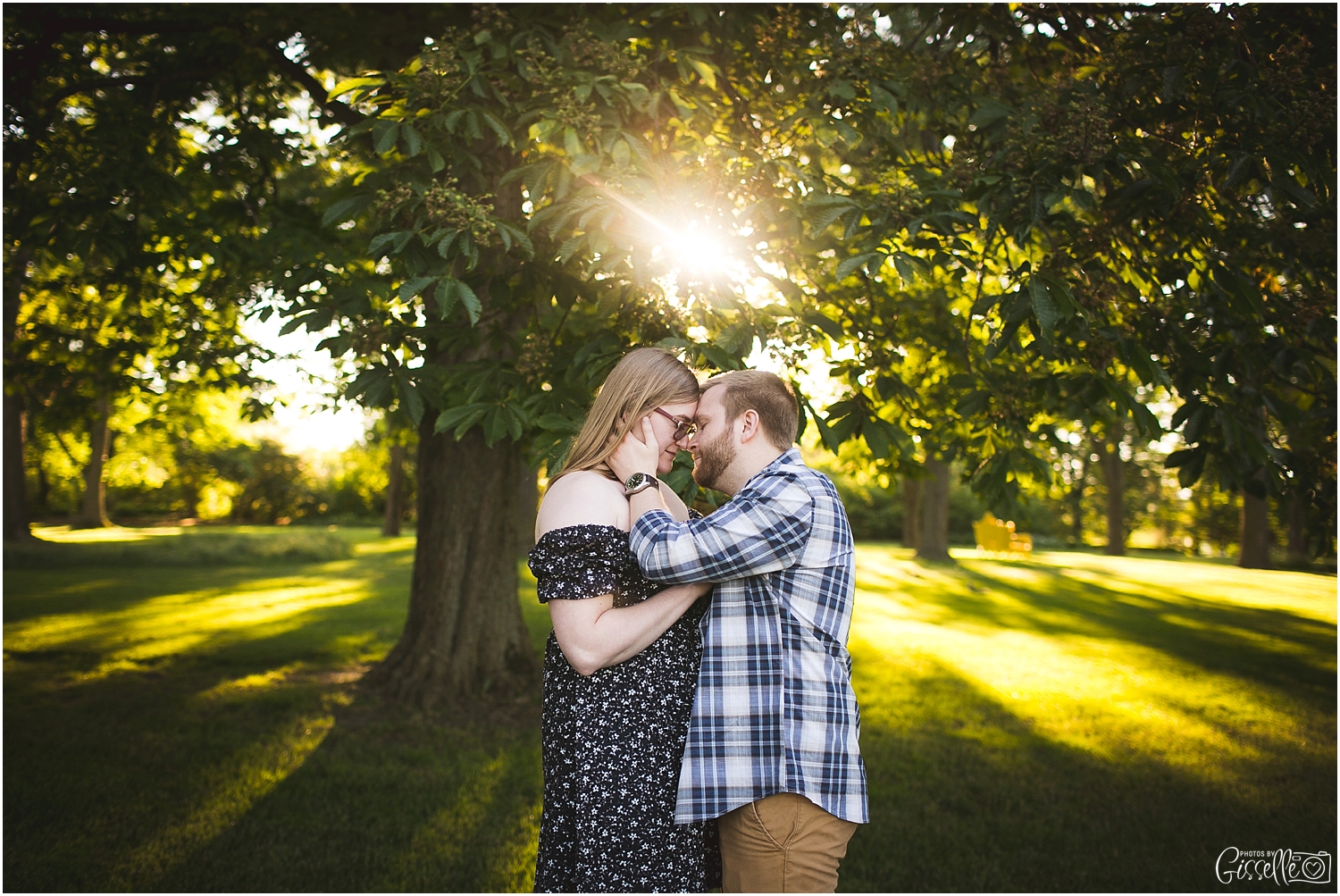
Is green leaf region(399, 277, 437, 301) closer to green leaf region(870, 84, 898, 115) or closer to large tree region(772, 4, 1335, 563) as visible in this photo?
large tree region(772, 4, 1335, 563)

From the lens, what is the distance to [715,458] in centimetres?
234

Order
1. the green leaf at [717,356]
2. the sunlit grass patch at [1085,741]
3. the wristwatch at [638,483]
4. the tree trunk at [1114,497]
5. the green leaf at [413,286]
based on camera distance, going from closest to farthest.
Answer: the wristwatch at [638,483]
the green leaf at [717,356]
the green leaf at [413,286]
the sunlit grass patch at [1085,741]
the tree trunk at [1114,497]

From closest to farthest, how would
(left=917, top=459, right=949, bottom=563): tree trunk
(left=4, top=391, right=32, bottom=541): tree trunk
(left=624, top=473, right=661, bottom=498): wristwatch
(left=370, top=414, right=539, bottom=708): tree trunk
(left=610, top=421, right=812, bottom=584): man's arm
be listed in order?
(left=610, top=421, right=812, bottom=584): man's arm, (left=624, top=473, right=661, bottom=498): wristwatch, (left=370, top=414, right=539, bottom=708): tree trunk, (left=4, top=391, right=32, bottom=541): tree trunk, (left=917, top=459, right=949, bottom=563): tree trunk

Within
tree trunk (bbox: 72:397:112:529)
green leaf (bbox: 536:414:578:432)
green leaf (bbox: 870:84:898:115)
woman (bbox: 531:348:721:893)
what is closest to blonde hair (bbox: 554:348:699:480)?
woman (bbox: 531:348:721:893)

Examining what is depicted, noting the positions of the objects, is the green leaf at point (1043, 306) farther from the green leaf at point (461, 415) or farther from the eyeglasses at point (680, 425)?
the green leaf at point (461, 415)

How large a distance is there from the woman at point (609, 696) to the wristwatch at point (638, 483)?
0.02m

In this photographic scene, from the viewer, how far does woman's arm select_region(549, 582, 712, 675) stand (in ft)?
6.58

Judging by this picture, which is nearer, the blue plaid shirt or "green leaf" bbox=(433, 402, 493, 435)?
the blue plaid shirt

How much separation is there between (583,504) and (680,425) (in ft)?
1.39

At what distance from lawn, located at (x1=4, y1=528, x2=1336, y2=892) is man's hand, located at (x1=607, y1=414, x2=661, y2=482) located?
317 centimetres

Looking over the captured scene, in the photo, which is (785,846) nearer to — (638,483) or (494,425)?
(638,483)

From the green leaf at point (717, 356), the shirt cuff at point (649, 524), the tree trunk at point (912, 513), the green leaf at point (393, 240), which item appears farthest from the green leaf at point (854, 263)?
the tree trunk at point (912, 513)

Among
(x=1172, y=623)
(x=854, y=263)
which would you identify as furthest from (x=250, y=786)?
(x=1172, y=623)

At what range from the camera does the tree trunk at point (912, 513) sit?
2631 cm
